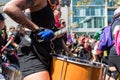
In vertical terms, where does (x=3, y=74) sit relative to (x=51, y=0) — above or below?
below

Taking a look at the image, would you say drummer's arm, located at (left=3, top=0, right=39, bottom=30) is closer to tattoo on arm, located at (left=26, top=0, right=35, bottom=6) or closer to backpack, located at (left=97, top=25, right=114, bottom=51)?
tattoo on arm, located at (left=26, top=0, right=35, bottom=6)

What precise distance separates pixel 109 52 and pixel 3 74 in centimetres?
162

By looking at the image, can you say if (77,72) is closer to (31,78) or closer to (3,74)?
(31,78)

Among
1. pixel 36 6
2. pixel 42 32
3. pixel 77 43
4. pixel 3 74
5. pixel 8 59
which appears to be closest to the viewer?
pixel 42 32

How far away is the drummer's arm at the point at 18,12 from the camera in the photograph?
3.58m

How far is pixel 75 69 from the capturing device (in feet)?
11.8

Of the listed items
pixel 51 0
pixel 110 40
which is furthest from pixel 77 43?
pixel 51 0

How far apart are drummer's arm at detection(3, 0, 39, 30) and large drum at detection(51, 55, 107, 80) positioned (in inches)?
14.4

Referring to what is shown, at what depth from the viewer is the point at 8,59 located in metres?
10.3

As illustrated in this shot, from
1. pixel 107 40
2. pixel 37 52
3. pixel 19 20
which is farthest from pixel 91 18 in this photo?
pixel 19 20

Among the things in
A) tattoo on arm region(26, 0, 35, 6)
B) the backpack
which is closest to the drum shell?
tattoo on arm region(26, 0, 35, 6)

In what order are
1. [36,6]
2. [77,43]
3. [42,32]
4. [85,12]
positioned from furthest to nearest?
[85,12] → [77,43] → [36,6] → [42,32]

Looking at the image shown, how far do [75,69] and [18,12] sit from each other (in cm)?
67

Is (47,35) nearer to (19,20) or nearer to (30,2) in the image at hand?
(19,20)
